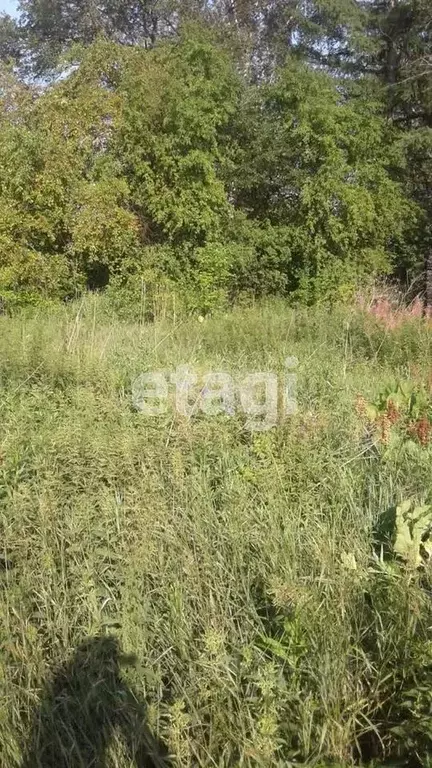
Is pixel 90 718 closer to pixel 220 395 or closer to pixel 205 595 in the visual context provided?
pixel 205 595

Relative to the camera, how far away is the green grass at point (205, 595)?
2.02 metres

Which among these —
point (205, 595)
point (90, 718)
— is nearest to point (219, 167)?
point (205, 595)

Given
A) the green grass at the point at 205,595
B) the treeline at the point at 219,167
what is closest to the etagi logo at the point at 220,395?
the green grass at the point at 205,595

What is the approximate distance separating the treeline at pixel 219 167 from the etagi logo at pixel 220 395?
5011 millimetres

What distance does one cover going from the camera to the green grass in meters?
2.02

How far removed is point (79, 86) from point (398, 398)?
28.0 ft

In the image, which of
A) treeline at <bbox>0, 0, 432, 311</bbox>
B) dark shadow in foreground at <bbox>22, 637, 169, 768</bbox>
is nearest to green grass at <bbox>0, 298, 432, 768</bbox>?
dark shadow in foreground at <bbox>22, 637, 169, 768</bbox>

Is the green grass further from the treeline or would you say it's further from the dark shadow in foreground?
the treeline

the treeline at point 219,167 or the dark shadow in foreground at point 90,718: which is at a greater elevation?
the treeline at point 219,167

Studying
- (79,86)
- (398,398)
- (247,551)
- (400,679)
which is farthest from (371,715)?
(79,86)

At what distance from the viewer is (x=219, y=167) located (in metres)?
11.2

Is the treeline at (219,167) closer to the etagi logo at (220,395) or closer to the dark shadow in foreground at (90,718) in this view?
the etagi logo at (220,395)

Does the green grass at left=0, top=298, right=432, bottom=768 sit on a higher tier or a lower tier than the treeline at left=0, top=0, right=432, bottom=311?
lower

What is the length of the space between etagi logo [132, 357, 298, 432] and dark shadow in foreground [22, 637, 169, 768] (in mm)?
1576
